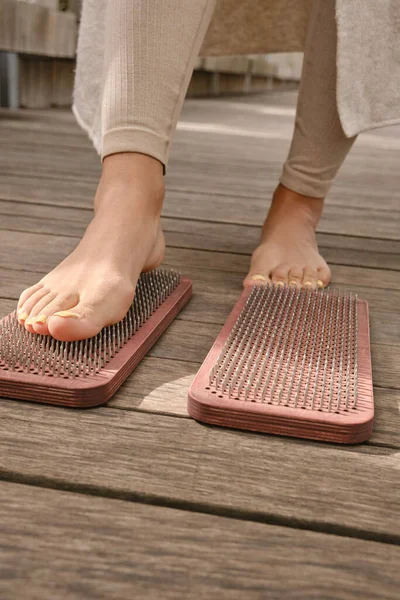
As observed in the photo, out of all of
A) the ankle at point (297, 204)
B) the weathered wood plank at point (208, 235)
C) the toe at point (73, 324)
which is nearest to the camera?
the toe at point (73, 324)

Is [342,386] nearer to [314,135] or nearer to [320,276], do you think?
[320,276]

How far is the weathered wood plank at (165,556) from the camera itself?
0.47 meters

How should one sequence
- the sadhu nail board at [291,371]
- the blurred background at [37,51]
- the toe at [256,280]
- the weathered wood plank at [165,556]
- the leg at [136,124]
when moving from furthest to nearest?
the blurred background at [37,51]
the toe at [256,280]
the leg at [136,124]
the sadhu nail board at [291,371]
the weathered wood plank at [165,556]

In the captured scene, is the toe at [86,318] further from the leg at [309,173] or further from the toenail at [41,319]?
the leg at [309,173]

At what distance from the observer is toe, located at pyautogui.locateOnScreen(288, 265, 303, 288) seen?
3.67ft

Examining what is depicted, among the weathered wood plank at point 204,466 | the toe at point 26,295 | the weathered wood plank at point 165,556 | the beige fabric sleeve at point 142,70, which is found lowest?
the weathered wood plank at point 204,466

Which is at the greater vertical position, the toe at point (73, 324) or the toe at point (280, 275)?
the toe at point (73, 324)

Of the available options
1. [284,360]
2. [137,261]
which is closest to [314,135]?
[137,261]

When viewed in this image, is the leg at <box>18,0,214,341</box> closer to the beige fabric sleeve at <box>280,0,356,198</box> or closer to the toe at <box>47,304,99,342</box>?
the toe at <box>47,304,99,342</box>

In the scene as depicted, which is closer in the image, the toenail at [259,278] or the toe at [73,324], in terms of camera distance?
the toe at [73,324]

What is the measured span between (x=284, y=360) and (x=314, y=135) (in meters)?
0.59

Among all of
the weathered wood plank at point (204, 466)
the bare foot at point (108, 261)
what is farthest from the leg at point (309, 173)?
the weathered wood plank at point (204, 466)

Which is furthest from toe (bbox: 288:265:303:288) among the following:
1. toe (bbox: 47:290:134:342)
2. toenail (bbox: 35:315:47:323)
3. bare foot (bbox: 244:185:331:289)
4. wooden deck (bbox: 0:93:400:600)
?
toenail (bbox: 35:315:47:323)

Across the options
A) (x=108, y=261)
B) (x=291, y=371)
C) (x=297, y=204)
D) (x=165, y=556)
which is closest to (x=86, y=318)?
(x=108, y=261)
